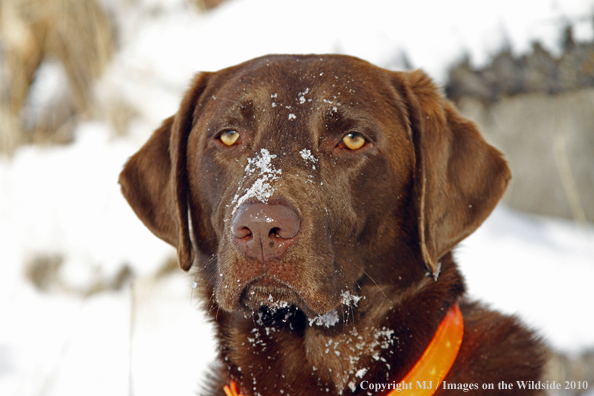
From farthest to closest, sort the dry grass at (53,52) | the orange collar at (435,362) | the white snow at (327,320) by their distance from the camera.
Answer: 1. the dry grass at (53,52)
2. the white snow at (327,320)
3. the orange collar at (435,362)

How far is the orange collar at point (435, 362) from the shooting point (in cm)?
209

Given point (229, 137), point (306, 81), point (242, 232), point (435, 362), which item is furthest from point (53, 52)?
point (435, 362)

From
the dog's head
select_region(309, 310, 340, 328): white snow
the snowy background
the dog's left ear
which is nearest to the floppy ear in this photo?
the dog's head

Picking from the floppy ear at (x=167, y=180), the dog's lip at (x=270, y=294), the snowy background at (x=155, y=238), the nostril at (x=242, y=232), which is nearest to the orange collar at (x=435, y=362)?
the dog's lip at (x=270, y=294)

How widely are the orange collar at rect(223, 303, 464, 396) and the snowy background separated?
137cm

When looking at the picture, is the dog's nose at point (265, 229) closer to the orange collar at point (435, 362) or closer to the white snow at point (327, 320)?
the white snow at point (327, 320)

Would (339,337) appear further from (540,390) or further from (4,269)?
(4,269)

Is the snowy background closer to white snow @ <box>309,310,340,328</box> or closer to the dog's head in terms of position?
the dog's head

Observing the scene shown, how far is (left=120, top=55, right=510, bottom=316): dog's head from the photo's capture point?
6.59 ft

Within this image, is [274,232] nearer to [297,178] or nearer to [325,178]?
[297,178]

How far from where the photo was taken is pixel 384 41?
15.2 feet

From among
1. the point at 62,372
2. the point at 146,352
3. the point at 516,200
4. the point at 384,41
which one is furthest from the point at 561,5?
the point at 62,372

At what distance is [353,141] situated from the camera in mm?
2289

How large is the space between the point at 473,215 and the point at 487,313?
47 centimetres
